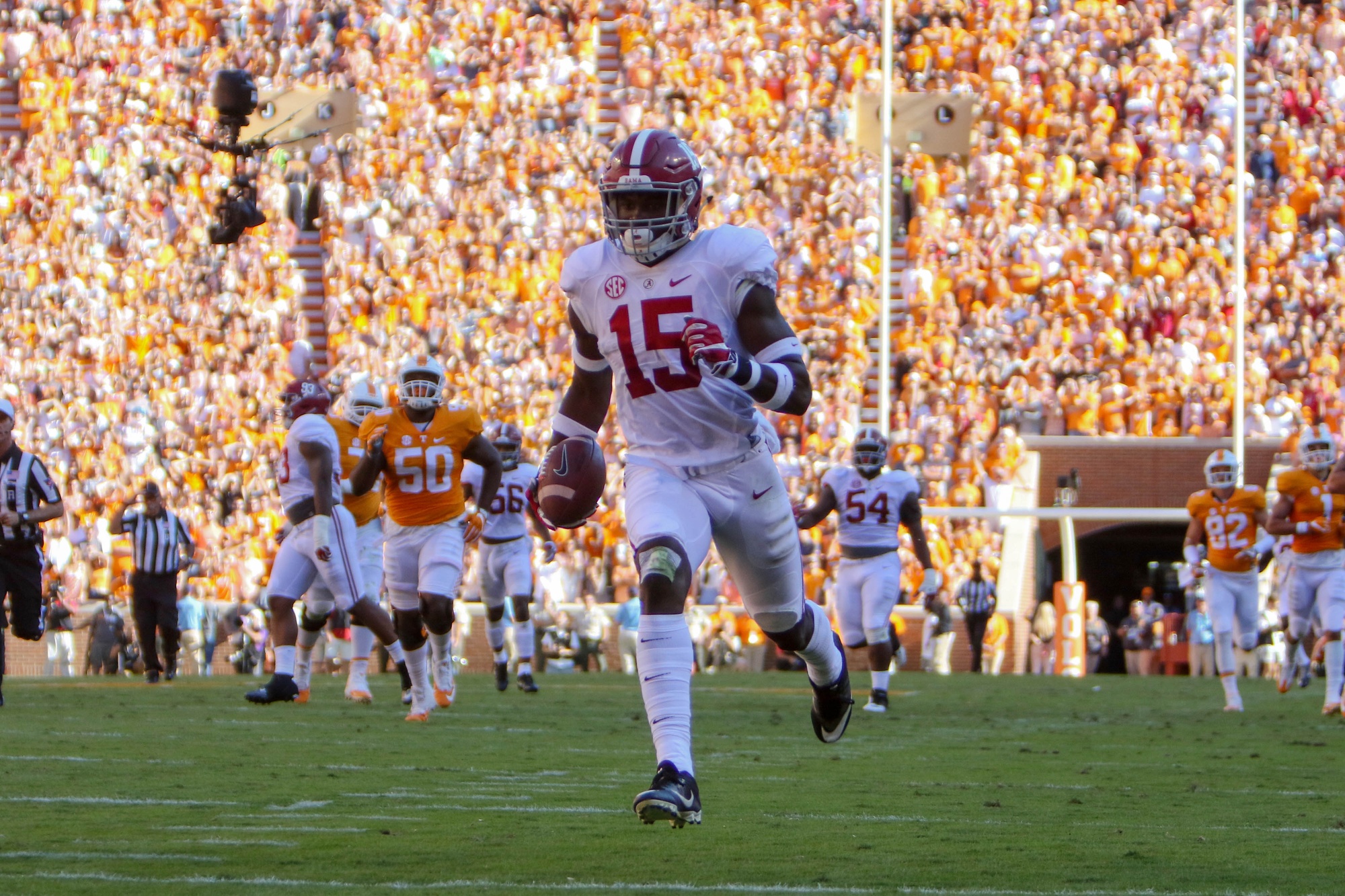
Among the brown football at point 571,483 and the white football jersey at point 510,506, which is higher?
the brown football at point 571,483

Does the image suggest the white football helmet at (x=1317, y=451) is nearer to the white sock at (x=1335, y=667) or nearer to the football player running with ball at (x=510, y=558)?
the white sock at (x=1335, y=667)

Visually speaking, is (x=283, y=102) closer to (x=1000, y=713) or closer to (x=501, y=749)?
(x=1000, y=713)

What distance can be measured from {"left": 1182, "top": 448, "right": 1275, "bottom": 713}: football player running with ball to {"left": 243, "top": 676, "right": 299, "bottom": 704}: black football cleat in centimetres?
625

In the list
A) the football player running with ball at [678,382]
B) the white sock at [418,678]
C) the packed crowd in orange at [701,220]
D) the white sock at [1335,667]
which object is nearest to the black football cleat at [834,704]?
the football player running with ball at [678,382]

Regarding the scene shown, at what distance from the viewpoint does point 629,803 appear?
6.95m

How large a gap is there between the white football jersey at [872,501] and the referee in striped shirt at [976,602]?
8649 mm

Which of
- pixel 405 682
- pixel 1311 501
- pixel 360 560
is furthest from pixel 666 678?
pixel 1311 501

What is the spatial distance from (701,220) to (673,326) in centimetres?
2150

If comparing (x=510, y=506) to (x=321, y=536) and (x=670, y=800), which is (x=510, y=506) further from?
(x=670, y=800)

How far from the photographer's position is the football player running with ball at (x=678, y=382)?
586cm

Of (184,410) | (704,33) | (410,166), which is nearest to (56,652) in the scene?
(184,410)

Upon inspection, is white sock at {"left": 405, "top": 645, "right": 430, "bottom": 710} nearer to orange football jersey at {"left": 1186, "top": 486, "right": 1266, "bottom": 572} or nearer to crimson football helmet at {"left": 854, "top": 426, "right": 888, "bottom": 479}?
crimson football helmet at {"left": 854, "top": 426, "right": 888, "bottom": 479}

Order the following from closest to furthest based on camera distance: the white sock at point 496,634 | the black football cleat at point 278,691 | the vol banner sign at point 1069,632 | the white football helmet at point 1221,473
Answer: the black football cleat at point 278,691 → the white football helmet at point 1221,473 → the white sock at point 496,634 → the vol banner sign at point 1069,632

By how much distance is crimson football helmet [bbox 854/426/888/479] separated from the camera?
14.2 m
